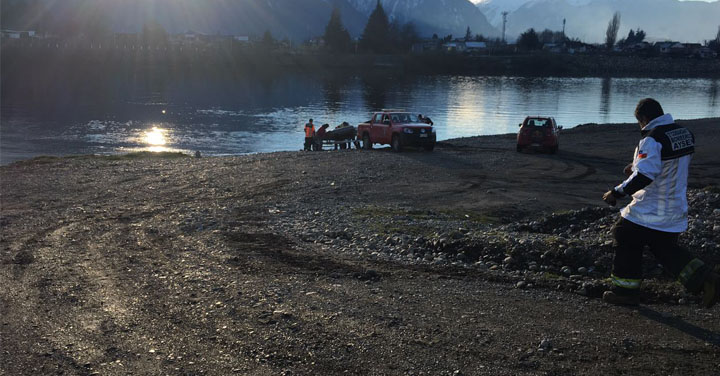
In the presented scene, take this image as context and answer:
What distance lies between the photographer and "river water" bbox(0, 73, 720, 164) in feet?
156

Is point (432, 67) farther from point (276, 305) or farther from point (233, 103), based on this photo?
point (276, 305)

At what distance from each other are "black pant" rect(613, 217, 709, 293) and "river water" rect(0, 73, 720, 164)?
120 feet

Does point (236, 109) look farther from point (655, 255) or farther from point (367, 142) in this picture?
point (655, 255)

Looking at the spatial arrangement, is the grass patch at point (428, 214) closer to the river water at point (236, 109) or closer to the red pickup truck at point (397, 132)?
the red pickup truck at point (397, 132)

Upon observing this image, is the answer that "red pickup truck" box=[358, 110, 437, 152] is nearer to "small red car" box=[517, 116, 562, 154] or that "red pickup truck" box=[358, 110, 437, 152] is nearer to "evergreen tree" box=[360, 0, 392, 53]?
"small red car" box=[517, 116, 562, 154]

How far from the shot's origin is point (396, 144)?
98.2 ft

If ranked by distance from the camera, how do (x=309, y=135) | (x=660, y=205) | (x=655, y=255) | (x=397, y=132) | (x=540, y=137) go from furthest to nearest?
(x=309, y=135) → (x=397, y=132) → (x=540, y=137) → (x=655, y=255) → (x=660, y=205)

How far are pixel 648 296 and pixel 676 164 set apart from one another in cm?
159

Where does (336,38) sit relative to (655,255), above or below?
above

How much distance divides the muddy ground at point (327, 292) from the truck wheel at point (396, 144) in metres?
13.5

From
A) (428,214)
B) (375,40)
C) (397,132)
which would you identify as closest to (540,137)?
(397,132)

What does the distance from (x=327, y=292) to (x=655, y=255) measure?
3471mm

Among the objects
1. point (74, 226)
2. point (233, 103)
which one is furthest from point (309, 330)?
point (233, 103)

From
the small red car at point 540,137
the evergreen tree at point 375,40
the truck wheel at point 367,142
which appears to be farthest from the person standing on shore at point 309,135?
the evergreen tree at point 375,40
